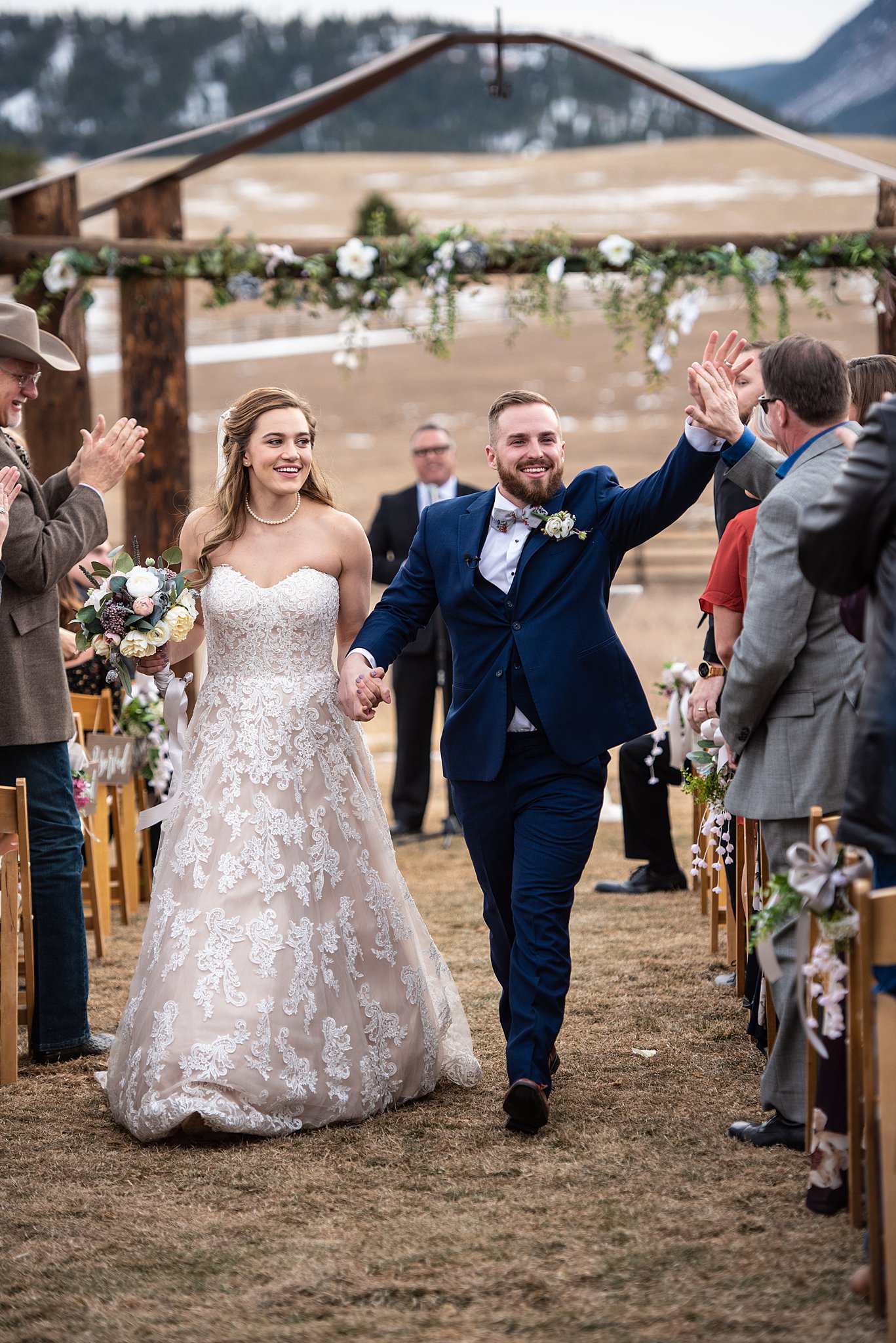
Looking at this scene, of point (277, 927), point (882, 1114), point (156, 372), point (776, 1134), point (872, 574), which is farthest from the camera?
point (156, 372)

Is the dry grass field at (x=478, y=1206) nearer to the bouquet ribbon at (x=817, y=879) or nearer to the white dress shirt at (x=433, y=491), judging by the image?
the bouquet ribbon at (x=817, y=879)

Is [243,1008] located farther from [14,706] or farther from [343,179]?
[343,179]

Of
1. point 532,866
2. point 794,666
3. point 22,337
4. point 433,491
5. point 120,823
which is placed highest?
point 22,337

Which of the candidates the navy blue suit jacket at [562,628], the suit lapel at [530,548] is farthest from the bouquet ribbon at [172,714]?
the suit lapel at [530,548]

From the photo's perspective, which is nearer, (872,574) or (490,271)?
(872,574)

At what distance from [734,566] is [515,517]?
65 centimetres

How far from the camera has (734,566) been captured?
4082 mm

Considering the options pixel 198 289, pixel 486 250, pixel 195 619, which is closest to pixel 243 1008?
pixel 195 619

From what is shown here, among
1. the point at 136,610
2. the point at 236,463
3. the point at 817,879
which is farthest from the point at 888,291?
the point at 817,879

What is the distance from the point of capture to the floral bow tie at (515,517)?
4098 millimetres

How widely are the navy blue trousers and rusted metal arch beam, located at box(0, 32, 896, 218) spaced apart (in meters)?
4.39

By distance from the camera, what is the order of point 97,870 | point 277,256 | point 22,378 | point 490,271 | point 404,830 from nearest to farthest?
point 22,378 < point 97,870 < point 277,256 < point 490,271 < point 404,830

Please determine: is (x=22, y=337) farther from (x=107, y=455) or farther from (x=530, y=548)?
(x=530, y=548)

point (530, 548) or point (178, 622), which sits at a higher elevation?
point (530, 548)
